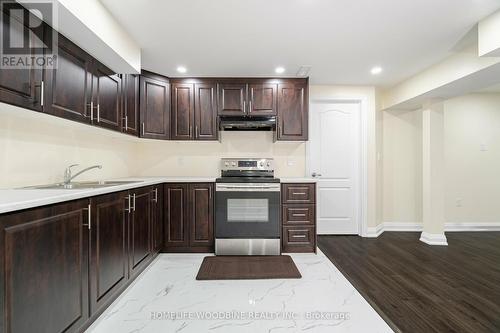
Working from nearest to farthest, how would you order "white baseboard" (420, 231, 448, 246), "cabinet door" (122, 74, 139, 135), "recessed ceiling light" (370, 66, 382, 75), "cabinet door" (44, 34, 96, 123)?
"cabinet door" (44, 34, 96, 123)
"cabinet door" (122, 74, 139, 135)
"recessed ceiling light" (370, 66, 382, 75)
"white baseboard" (420, 231, 448, 246)

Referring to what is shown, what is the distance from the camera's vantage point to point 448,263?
9.10ft

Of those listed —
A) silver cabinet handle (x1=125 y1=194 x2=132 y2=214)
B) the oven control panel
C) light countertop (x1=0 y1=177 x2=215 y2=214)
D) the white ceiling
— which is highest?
the white ceiling

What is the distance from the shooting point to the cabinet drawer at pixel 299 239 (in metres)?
3.08

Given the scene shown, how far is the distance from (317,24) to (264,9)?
0.55 metres

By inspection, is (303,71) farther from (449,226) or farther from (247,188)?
(449,226)

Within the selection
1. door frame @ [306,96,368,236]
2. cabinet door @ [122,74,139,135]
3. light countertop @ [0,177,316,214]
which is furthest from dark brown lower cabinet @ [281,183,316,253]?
cabinet door @ [122,74,139,135]

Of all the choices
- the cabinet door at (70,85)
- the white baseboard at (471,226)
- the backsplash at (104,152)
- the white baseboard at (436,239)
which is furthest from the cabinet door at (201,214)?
the white baseboard at (471,226)

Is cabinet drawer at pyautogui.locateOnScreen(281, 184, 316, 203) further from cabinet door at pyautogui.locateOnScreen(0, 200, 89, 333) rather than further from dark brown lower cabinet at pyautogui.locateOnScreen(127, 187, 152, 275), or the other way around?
cabinet door at pyautogui.locateOnScreen(0, 200, 89, 333)

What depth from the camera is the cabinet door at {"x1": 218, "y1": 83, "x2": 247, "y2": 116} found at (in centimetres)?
335

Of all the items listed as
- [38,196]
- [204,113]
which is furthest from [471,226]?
[38,196]

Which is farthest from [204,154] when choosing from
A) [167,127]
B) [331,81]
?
[331,81]

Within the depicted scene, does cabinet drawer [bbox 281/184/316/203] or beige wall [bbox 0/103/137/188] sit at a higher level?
beige wall [bbox 0/103/137/188]

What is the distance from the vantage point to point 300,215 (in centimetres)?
311

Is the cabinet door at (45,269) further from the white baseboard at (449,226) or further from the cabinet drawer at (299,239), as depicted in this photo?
the white baseboard at (449,226)
